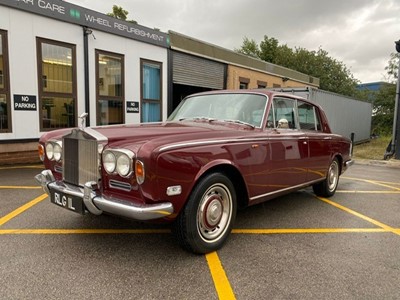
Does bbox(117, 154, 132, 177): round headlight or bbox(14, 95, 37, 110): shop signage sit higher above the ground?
bbox(14, 95, 37, 110): shop signage

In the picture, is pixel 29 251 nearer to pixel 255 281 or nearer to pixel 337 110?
pixel 255 281

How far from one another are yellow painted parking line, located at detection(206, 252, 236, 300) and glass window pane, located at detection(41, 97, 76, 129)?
7.33 metres

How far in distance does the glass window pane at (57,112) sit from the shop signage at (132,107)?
197 centimetres

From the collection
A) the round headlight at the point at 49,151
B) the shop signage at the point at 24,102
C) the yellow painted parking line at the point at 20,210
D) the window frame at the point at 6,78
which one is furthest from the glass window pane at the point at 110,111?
the round headlight at the point at 49,151

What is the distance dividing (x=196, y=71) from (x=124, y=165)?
11.6m

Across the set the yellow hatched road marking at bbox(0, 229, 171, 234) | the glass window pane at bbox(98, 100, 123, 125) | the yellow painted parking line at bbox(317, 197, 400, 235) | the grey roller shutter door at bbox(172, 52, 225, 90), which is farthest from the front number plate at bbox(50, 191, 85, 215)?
the grey roller shutter door at bbox(172, 52, 225, 90)

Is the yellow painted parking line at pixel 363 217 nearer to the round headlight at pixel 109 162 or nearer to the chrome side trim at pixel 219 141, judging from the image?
the chrome side trim at pixel 219 141

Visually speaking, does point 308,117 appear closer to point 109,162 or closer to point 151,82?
point 109,162

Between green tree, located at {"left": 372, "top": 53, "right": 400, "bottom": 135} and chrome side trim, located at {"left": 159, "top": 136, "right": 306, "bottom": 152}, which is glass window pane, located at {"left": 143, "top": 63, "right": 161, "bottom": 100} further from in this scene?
green tree, located at {"left": 372, "top": 53, "right": 400, "bottom": 135}

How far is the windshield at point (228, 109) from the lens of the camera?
4.11m

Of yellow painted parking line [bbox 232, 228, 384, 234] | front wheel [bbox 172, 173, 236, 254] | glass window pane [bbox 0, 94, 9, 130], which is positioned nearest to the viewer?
front wheel [bbox 172, 173, 236, 254]

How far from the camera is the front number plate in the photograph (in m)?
3.08

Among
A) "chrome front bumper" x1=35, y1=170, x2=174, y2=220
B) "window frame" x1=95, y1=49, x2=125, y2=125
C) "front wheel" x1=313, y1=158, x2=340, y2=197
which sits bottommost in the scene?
"front wheel" x1=313, y1=158, x2=340, y2=197

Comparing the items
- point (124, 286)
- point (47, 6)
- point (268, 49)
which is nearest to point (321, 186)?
point (124, 286)
